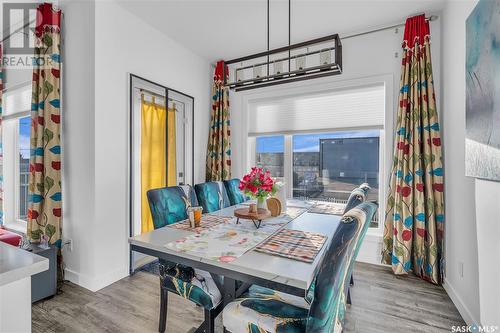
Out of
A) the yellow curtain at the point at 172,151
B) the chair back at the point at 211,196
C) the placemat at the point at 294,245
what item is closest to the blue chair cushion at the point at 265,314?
the placemat at the point at 294,245

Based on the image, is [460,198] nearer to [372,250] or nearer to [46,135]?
[372,250]

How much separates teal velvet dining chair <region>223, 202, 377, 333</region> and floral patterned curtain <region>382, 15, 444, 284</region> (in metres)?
1.70

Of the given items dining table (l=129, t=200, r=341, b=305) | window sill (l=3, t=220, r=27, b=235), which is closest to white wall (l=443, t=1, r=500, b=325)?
dining table (l=129, t=200, r=341, b=305)

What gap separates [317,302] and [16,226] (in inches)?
181

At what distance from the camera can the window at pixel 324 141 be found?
2.97 metres

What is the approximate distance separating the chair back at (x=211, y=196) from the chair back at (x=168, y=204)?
18cm

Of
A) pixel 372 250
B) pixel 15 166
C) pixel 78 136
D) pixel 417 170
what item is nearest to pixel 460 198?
pixel 417 170

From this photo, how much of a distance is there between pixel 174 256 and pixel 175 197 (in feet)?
2.50

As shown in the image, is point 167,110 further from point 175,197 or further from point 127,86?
point 175,197

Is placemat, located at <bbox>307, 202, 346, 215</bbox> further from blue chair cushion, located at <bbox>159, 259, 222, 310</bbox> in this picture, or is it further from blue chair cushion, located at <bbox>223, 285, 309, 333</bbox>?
blue chair cushion, located at <bbox>159, 259, 222, 310</bbox>

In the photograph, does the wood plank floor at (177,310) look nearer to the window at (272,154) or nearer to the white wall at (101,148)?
the white wall at (101,148)

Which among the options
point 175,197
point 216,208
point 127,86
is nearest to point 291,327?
point 175,197

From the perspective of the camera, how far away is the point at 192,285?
1444mm

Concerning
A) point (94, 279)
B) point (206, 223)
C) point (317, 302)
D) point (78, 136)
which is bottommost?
point (94, 279)
